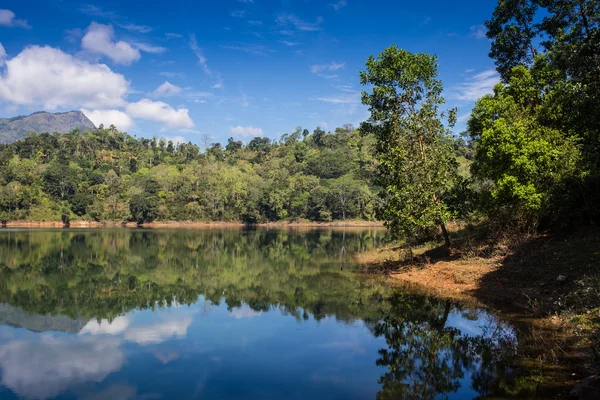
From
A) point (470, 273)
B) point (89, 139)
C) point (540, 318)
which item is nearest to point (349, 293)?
point (470, 273)

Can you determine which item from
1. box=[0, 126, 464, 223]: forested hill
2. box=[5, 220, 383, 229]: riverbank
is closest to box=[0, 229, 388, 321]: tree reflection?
box=[5, 220, 383, 229]: riverbank

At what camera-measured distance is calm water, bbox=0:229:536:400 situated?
9430 mm

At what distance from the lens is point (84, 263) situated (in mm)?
32125

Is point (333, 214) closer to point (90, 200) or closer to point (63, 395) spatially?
point (90, 200)

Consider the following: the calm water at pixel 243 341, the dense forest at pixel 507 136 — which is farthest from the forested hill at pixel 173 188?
the calm water at pixel 243 341

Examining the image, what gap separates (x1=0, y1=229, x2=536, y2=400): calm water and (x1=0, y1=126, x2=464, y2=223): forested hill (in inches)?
3148

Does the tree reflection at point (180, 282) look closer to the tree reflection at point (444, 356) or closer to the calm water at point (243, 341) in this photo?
the calm water at point (243, 341)

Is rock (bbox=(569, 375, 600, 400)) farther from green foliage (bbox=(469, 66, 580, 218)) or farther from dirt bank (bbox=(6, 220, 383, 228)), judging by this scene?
dirt bank (bbox=(6, 220, 383, 228))

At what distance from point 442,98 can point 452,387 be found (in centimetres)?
1757

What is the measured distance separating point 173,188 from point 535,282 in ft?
341

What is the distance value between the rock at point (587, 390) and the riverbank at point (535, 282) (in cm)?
54

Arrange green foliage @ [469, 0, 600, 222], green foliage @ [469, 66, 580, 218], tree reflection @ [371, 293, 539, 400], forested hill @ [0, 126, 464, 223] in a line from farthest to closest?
forested hill @ [0, 126, 464, 223], green foliage @ [469, 66, 580, 218], green foliage @ [469, 0, 600, 222], tree reflection @ [371, 293, 539, 400]

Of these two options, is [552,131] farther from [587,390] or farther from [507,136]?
[587,390]

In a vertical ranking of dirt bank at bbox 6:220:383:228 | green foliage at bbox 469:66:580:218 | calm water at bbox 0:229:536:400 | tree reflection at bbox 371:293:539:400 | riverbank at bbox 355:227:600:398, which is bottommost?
dirt bank at bbox 6:220:383:228
